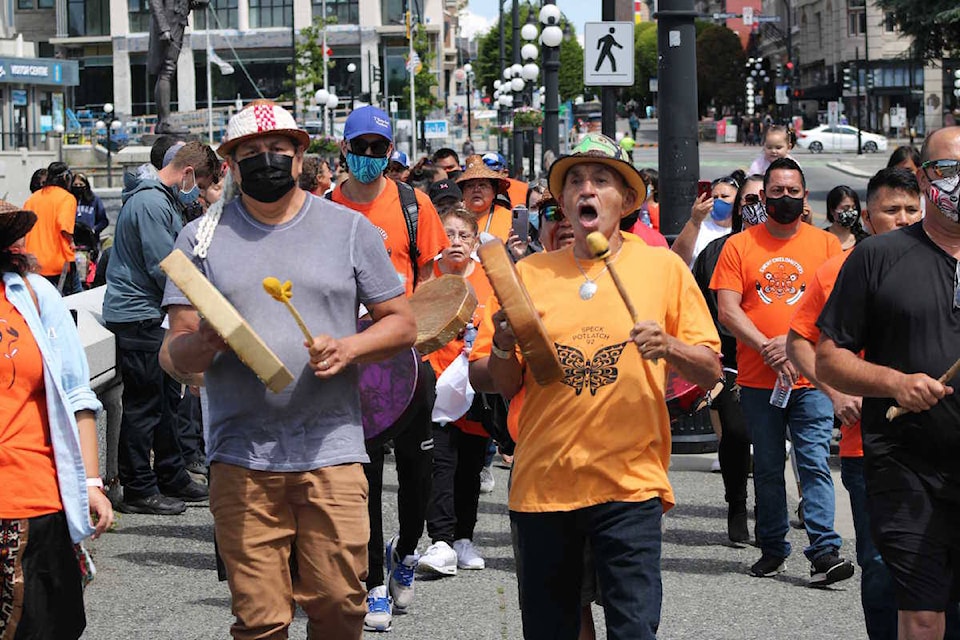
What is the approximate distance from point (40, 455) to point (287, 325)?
0.80 m

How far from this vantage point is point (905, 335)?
465 centimetres

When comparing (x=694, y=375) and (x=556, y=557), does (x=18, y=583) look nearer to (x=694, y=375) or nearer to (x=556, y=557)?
(x=556, y=557)

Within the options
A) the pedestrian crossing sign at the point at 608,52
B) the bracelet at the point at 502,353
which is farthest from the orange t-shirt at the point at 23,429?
the pedestrian crossing sign at the point at 608,52

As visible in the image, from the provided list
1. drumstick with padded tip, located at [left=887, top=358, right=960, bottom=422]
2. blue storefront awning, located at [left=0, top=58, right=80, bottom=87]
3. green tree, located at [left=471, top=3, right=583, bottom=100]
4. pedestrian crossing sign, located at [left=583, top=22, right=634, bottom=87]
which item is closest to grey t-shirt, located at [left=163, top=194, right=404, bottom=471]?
drumstick with padded tip, located at [left=887, top=358, right=960, bottom=422]

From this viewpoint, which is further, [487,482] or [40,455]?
[487,482]

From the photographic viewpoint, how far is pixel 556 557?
466 cm

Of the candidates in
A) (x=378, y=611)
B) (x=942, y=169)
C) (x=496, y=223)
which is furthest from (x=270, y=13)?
(x=942, y=169)

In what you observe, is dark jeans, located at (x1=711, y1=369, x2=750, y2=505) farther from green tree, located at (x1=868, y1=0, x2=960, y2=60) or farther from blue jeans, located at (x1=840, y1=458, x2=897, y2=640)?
green tree, located at (x1=868, y1=0, x2=960, y2=60)

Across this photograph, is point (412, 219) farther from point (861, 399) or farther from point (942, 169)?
point (942, 169)

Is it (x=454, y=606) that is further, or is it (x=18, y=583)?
(x=454, y=606)

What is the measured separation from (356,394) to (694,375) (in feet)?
3.39

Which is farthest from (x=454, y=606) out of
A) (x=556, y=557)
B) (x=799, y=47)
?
(x=799, y=47)

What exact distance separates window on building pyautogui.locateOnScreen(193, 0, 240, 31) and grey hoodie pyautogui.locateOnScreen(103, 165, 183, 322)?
3159 inches

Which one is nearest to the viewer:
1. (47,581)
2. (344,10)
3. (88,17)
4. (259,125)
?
(47,581)
